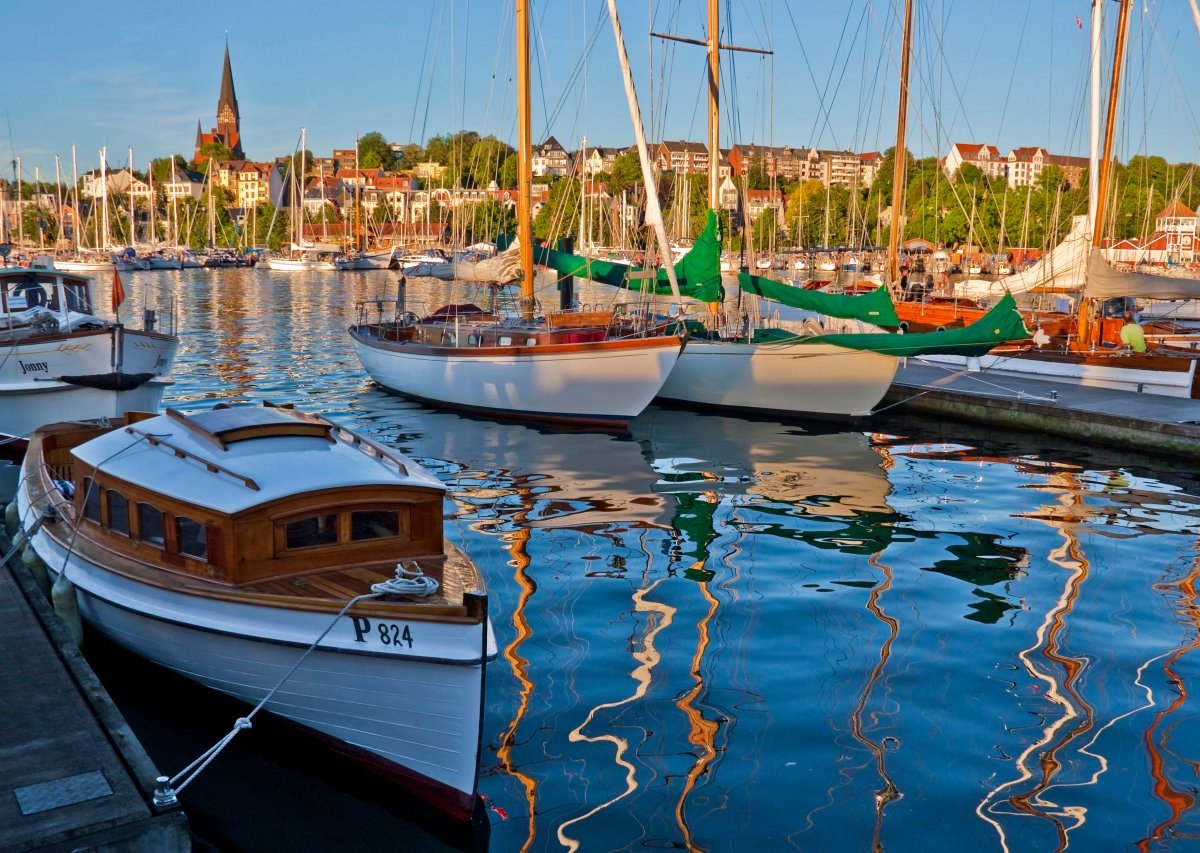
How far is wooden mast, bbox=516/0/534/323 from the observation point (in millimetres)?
31906

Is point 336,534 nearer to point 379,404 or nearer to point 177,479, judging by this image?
point 177,479

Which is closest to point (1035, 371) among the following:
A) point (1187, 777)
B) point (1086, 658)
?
point (1086, 658)

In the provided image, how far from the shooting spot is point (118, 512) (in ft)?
39.7

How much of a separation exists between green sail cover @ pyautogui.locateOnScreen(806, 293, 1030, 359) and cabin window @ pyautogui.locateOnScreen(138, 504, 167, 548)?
18647 mm

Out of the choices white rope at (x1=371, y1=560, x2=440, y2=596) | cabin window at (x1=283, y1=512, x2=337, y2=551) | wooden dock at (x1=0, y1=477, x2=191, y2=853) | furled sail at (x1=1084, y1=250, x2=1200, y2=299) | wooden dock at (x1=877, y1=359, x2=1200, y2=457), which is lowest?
wooden dock at (x1=0, y1=477, x2=191, y2=853)

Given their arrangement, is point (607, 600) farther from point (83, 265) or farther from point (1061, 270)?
point (83, 265)

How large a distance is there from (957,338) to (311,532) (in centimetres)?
1918

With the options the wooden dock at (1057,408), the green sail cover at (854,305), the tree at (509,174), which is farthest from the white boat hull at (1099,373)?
the tree at (509,174)

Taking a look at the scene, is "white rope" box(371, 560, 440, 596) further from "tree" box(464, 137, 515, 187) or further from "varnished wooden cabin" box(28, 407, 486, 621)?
"tree" box(464, 137, 515, 187)

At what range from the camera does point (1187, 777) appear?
33.4ft

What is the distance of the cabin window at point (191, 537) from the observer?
36.2 feet

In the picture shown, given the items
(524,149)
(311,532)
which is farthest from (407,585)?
(524,149)

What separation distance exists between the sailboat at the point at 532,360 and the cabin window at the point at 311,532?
52.8 feet

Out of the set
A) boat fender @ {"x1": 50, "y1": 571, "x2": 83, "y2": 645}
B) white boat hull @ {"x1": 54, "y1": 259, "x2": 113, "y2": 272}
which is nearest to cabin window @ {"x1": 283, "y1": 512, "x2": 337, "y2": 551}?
boat fender @ {"x1": 50, "y1": 571, "x2": 83, "y2": 645}
